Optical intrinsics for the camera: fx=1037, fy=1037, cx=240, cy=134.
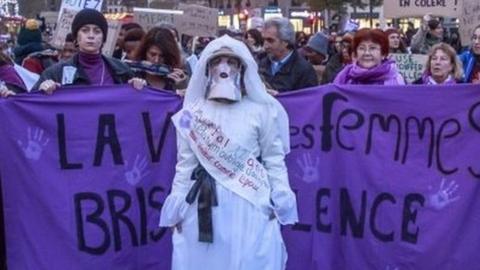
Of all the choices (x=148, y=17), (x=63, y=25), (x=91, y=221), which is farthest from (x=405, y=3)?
(x=91, y=221)

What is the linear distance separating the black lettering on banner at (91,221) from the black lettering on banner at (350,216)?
1.48 m

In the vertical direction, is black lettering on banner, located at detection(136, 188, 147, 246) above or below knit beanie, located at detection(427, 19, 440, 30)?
below

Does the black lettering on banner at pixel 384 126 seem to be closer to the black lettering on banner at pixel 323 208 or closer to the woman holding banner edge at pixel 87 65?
the black lettering on banner at pixel 323 208

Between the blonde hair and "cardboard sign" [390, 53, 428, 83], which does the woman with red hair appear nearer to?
the blonde hair

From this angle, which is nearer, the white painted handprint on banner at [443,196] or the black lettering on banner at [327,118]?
the white painted handprint on banner at [443,196]

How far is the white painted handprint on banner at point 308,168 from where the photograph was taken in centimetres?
662

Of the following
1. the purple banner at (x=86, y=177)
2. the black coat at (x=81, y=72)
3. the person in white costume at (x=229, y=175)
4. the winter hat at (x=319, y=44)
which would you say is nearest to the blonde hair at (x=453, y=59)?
the purple banner at (x=86, y=177)

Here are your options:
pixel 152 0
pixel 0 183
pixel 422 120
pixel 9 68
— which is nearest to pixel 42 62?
pixel 9 68

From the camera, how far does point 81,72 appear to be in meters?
6.48

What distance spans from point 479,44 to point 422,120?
2.22 meters

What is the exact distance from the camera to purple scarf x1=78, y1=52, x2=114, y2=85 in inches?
253

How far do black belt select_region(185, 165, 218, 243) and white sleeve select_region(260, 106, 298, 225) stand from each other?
11.9 inches

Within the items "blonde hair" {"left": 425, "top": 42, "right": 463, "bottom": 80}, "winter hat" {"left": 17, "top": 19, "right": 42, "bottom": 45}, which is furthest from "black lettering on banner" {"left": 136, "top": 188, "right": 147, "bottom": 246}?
"winter hat" {"left": 17, "top": 19, "right": 42, "bottom": 45}

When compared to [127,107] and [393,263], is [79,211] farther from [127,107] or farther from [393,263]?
[393,263]
